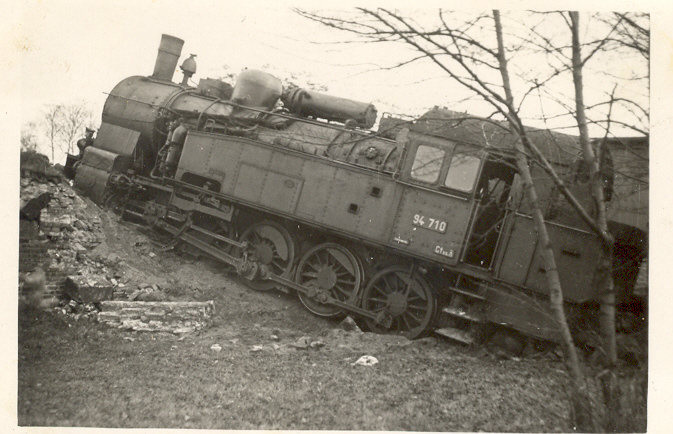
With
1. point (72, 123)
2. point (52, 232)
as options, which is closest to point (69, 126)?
point (72, 123)

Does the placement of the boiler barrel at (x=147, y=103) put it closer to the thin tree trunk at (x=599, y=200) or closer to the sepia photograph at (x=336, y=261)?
the sepia photograph at (x=336, y=261)

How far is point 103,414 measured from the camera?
4.98 m

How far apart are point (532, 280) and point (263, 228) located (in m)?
4.22

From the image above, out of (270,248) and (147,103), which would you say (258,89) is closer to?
(147,103)

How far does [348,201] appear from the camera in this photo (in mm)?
7980

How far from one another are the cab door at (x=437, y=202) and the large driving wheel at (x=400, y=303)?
64 cm

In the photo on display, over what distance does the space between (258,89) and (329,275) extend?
12.0 feet

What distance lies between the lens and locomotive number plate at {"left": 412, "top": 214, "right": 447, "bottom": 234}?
736 cm

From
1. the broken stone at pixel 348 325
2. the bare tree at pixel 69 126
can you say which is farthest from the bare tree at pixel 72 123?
the broken stone at pixel 348 325

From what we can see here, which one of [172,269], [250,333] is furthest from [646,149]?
[172,269]

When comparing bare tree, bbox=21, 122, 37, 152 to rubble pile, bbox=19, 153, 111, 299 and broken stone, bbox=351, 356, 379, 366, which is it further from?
broken stone, bbox=351, 356, 379, 366

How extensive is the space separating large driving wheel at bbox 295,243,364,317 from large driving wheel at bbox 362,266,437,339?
0.33 metres

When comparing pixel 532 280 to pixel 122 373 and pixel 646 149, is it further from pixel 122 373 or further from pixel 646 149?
pixel 122 373

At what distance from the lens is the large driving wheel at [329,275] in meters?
8.38
